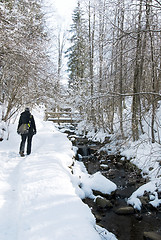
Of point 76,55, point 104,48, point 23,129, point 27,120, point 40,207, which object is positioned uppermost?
point 76,55

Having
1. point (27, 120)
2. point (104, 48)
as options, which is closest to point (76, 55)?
point (27, 120)

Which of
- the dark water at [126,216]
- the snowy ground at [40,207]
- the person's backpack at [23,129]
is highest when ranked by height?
the person's backpack at [23,129]

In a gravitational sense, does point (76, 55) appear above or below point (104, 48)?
above

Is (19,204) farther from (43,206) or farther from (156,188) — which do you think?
(156,188)

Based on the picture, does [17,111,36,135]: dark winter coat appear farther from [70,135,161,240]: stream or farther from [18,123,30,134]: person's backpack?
[70,135,161,240]: stream

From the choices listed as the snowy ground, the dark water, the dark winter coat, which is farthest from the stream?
the dark winter coat

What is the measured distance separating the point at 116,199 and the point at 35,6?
20.5ft

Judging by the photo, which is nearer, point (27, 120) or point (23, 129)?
point (23, 129)

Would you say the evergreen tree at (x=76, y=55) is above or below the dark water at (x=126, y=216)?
above

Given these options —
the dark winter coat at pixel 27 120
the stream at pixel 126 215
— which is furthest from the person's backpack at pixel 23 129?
the stream at pixel 126 215

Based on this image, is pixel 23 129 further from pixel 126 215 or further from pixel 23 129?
pixel 126 215

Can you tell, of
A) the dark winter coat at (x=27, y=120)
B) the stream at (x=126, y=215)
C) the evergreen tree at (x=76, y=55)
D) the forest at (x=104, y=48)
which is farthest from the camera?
the evergreen tree at (x=76, y=55)

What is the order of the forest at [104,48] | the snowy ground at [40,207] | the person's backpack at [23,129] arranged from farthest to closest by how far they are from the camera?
the person's backpack at [23,129] < the forest at [104,48] < the snowy ground at [40,207]

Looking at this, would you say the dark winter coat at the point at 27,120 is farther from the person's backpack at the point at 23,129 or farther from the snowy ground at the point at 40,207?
the snowy ground at the point at 40,207
